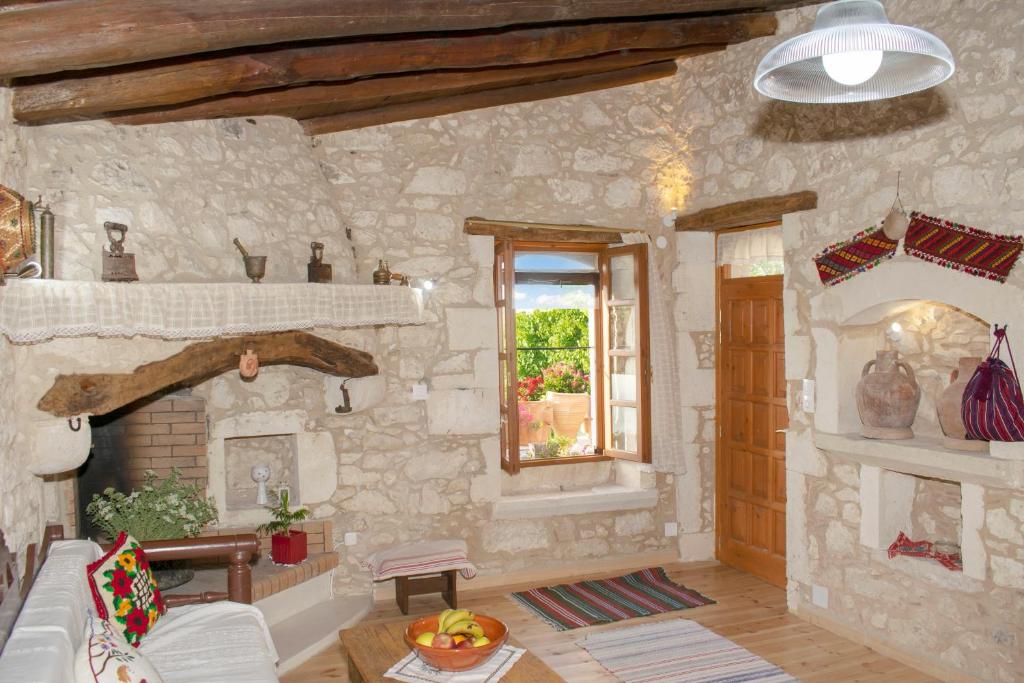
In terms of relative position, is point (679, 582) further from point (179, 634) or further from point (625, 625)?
point (179, 634)

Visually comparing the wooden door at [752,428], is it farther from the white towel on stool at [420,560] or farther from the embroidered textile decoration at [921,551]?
the white towel on stool at [420,560]

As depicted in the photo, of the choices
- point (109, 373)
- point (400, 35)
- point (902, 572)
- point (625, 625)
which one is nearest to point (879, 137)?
point (902, 572)

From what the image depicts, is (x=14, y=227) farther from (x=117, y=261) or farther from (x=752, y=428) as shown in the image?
(x=752, y=428)

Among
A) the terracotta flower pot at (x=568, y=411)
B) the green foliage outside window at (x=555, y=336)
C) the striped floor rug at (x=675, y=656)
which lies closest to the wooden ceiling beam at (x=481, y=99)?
the green foliage outside window at (x=555, y=336)

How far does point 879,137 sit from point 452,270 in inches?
99.6

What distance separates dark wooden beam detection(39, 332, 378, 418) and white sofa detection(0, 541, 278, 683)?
1.93 ft

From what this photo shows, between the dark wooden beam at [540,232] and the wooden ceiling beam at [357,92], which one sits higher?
the wooden ceiling beam at [357,92]

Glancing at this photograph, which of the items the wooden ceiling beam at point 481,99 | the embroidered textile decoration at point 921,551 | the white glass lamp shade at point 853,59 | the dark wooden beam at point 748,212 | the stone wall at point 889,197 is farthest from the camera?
the wooden ceiling beam at point 481,99

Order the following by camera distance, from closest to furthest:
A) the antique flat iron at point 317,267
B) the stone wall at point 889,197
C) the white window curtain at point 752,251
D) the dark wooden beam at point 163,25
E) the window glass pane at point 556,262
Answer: the dark wooden beam at point 163,25 < the stone wall at point 889,197 < the antique flat iron at point 317,267 < the white window curtain at point 752,251 < the window glass pane at point 556,262

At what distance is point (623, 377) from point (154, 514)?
3.05 m

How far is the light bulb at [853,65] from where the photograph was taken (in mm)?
2012

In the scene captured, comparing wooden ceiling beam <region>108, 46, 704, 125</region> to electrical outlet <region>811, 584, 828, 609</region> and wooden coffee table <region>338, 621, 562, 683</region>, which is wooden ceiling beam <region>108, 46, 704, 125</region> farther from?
electrical outlet <region>811, 584, 828, 609</region>

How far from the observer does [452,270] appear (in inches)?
199

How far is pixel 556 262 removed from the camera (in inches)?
225
